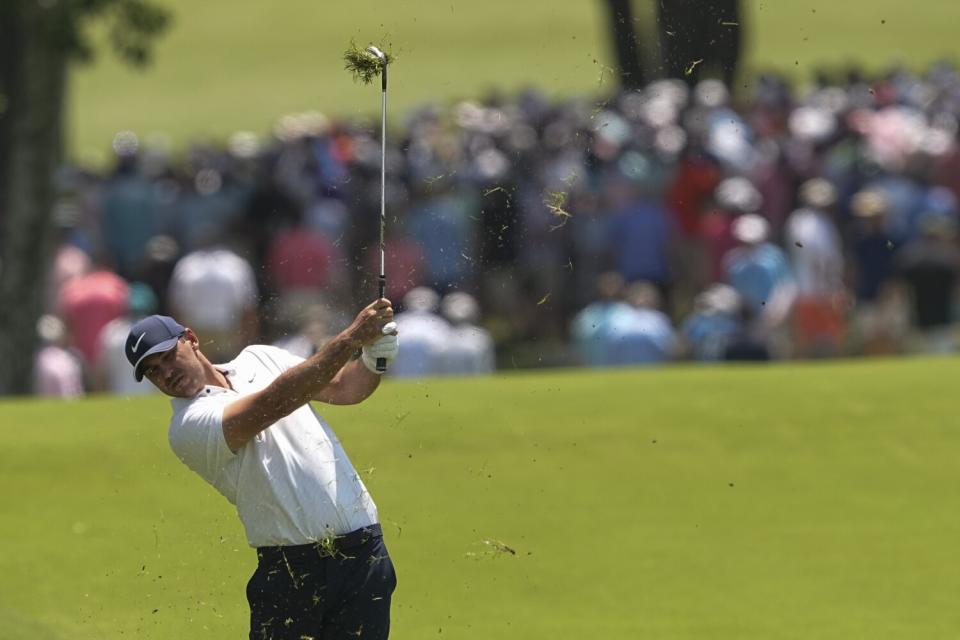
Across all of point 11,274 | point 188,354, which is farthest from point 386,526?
point 11,274

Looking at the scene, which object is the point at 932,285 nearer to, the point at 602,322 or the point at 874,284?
the point at 874,284

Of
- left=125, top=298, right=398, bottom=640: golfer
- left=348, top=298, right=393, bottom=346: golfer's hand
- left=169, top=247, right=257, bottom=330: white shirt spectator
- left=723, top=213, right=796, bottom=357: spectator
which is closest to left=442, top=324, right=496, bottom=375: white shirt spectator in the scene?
left=169, top=247, right=257, bottom=330: white shirt spectator

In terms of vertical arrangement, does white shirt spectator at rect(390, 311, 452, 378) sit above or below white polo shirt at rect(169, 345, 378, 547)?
below

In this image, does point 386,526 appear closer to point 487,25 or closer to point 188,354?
point 188,354

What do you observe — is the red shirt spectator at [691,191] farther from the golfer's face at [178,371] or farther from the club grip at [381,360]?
the golfer's face at [178,371]

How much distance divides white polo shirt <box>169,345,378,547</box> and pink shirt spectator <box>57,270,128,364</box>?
9500 mm

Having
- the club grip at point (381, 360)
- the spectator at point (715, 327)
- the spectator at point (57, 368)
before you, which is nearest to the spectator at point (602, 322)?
the spectator at point (715, 327)

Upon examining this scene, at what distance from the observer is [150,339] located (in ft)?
22.9

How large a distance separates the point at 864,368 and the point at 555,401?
2.37m

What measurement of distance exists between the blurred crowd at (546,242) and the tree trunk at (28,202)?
1.07 feet

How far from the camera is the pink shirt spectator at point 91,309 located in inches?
646

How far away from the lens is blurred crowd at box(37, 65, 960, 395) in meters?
15.8

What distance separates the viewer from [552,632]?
1031cm

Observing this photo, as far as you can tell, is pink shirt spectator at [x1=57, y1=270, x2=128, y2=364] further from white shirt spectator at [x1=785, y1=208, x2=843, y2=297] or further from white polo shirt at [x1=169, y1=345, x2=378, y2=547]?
white polo shirt at [x1=169, y1=345, x2=378, y2=547]
